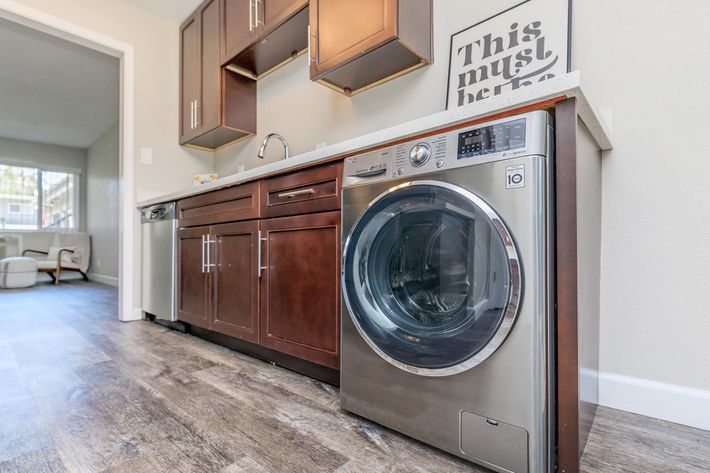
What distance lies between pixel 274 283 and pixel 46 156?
24.3 feet

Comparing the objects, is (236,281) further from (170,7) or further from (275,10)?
(170,7)

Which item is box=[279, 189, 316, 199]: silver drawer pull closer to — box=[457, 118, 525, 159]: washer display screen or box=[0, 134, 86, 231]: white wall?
box=[457, 118, 525, 159]: washer display screen

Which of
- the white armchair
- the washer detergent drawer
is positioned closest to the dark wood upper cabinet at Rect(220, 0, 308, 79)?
the washer detergent drawer

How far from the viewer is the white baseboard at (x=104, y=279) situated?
525 cm

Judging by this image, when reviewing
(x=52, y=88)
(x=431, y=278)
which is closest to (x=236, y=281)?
(x=431, y=278)

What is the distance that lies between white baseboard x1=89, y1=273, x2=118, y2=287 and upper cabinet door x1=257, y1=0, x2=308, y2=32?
4671 millimetres

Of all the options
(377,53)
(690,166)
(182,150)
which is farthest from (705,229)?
Result: (182,150)

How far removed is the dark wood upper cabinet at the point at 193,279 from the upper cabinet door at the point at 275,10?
49.9 inches

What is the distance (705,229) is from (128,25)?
3.67 metres

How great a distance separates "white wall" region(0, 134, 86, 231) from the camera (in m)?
6.06

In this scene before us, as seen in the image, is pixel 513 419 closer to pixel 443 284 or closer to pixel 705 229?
pixel 443 284

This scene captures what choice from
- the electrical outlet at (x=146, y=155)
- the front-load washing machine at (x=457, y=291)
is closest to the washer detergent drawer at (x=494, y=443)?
the front-load washing machine at (x=457, y=291)

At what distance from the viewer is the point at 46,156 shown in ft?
21.1

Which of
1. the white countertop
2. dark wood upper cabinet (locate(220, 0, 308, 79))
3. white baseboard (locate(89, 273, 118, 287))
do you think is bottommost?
white baseboard (locate(89, 273, 118, 287))
